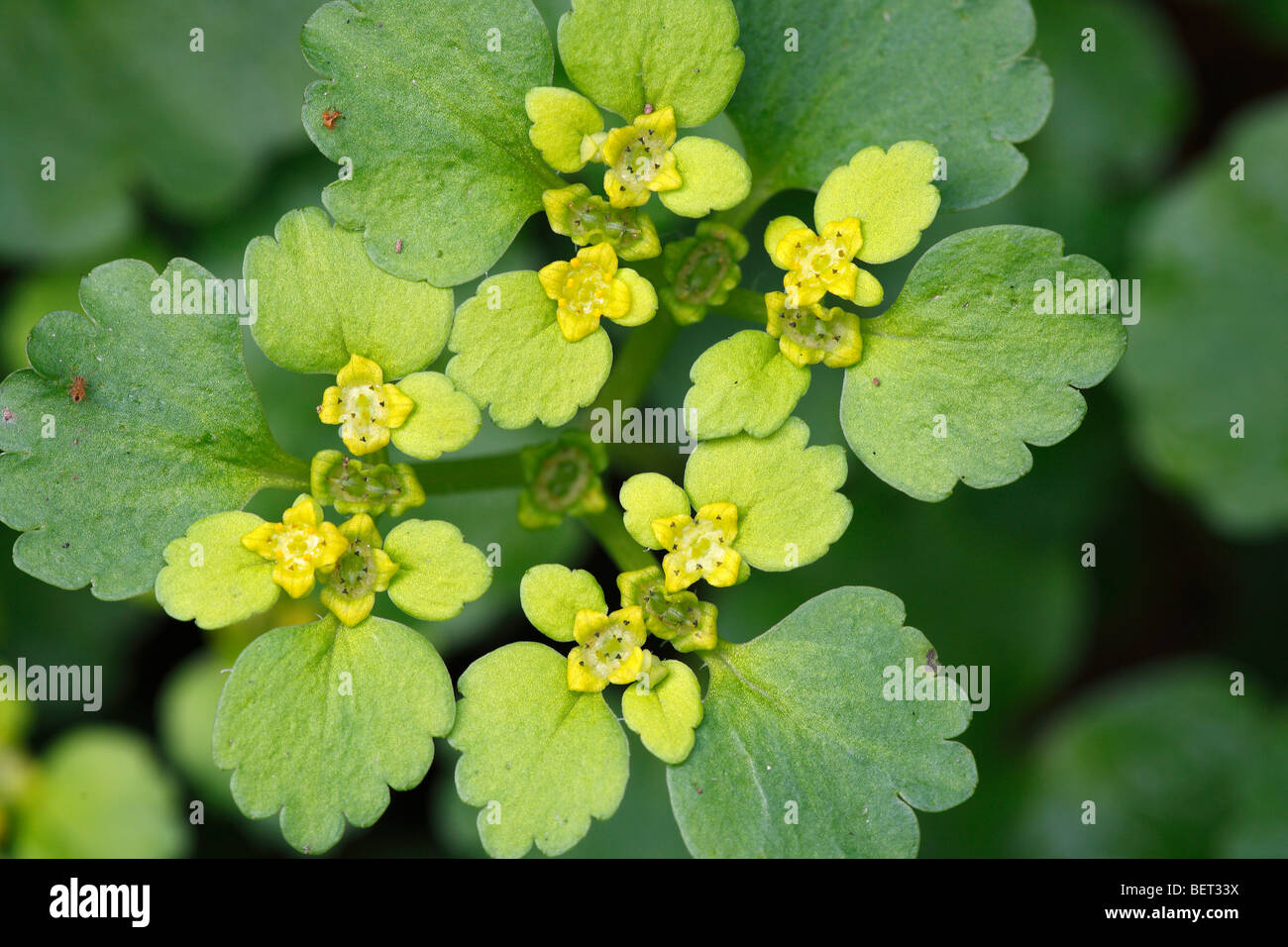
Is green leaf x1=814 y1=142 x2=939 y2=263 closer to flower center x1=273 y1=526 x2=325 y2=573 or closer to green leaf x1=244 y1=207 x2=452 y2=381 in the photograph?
green leaf x1=244 y1=207 x2=452 y2=381

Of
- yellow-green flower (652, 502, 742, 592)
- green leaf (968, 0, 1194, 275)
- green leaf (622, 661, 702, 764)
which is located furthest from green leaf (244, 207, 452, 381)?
green leaf (968, 0, 1194, 275)

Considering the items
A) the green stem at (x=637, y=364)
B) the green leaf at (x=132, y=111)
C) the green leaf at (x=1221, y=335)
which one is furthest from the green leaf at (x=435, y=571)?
the green leaf at (x=1221, y=335)

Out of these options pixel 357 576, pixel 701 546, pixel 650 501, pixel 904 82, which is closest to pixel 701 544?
pixel 701 546

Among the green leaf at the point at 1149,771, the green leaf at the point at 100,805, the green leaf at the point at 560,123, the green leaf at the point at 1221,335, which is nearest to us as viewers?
the green leaf at the point at 560,123

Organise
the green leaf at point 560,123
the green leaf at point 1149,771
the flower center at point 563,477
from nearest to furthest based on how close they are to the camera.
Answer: the green leaf at point 560,123 → the flower center at point 563,477 → the green leaf at point 1149,771

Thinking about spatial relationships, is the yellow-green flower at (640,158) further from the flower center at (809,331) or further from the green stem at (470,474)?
the green stem at (470,474)
